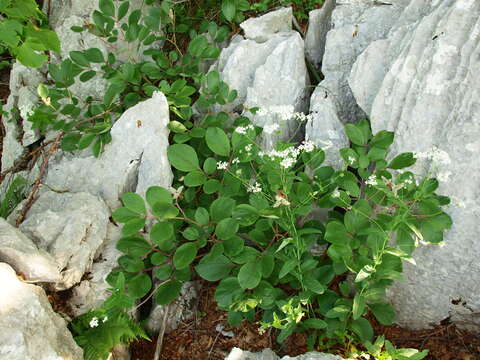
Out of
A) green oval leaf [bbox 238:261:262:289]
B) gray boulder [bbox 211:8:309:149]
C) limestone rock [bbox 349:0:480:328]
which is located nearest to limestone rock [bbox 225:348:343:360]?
green oval leaf [bbox 238:261:262:289]

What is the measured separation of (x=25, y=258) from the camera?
2.61 meters

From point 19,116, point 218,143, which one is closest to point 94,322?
point 218,143

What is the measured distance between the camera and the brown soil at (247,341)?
8.88ft

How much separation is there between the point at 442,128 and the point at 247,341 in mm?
1857

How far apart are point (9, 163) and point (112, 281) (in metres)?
2.28

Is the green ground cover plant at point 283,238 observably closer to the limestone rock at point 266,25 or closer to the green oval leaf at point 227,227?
the green oval leaf at point 227,227

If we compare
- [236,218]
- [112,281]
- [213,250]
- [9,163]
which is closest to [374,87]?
[236,218]

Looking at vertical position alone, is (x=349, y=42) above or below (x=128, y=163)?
above

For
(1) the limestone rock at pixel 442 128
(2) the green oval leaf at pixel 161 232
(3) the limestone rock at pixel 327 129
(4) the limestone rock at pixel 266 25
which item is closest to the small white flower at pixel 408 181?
(1) the limestone rock at pixel 442 128

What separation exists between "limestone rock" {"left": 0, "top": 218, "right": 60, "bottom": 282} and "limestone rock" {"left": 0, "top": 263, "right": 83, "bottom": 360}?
10cm

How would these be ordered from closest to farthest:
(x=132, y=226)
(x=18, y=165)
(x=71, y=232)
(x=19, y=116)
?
(x=132, y=226), (x=71, y=232), (x=18, y=165), (x=19, y=116)

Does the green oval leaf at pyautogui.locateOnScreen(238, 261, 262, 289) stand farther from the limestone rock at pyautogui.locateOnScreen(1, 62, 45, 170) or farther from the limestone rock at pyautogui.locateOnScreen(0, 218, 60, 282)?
the limestone rock at pyautogui.locateOnScreen(1, 62, 45, 170)

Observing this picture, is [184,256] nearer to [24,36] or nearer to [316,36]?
[24,36]

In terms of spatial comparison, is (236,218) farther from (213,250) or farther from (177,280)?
(177,280)
